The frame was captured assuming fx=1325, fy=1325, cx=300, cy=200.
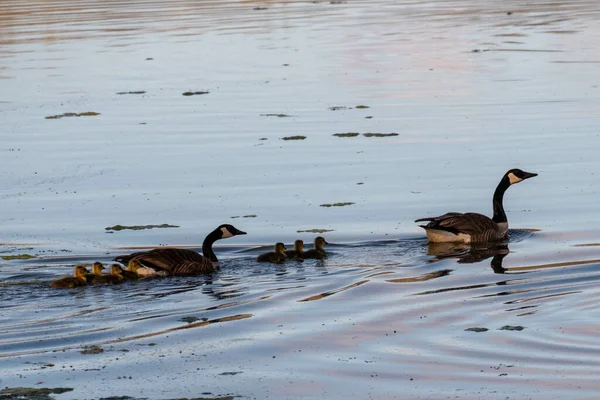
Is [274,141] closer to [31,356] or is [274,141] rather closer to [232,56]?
[31,356]

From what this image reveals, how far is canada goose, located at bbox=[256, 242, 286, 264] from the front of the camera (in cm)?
1594

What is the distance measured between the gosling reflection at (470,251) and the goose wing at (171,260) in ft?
10.1

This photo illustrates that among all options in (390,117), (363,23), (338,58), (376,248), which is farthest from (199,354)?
(363,23)

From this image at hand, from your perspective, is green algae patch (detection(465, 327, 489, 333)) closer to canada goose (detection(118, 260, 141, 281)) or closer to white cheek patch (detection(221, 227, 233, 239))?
canada goose (detection(118, 260, 141, 281))

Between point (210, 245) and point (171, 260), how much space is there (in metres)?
1.00

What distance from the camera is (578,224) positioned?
1759 centimetres

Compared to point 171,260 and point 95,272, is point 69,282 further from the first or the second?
point 171,260

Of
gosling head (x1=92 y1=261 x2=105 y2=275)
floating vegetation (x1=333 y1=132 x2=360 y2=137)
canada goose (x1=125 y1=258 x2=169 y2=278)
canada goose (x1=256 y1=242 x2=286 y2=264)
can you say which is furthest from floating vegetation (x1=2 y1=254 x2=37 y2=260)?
floating vegetation (x1=333 y1=132 x2=360 y2=137)

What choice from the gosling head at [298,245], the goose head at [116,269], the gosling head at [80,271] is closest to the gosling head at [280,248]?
the gosling head at [298,245]

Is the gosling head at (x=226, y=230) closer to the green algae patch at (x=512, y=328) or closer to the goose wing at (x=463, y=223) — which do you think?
the goose wing at (x=463, y=223)

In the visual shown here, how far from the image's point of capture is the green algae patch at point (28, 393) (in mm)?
10477

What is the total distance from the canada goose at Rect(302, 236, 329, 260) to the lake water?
120 mm

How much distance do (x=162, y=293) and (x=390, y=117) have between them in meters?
13.7

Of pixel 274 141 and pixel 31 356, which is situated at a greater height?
pixel 274 141
